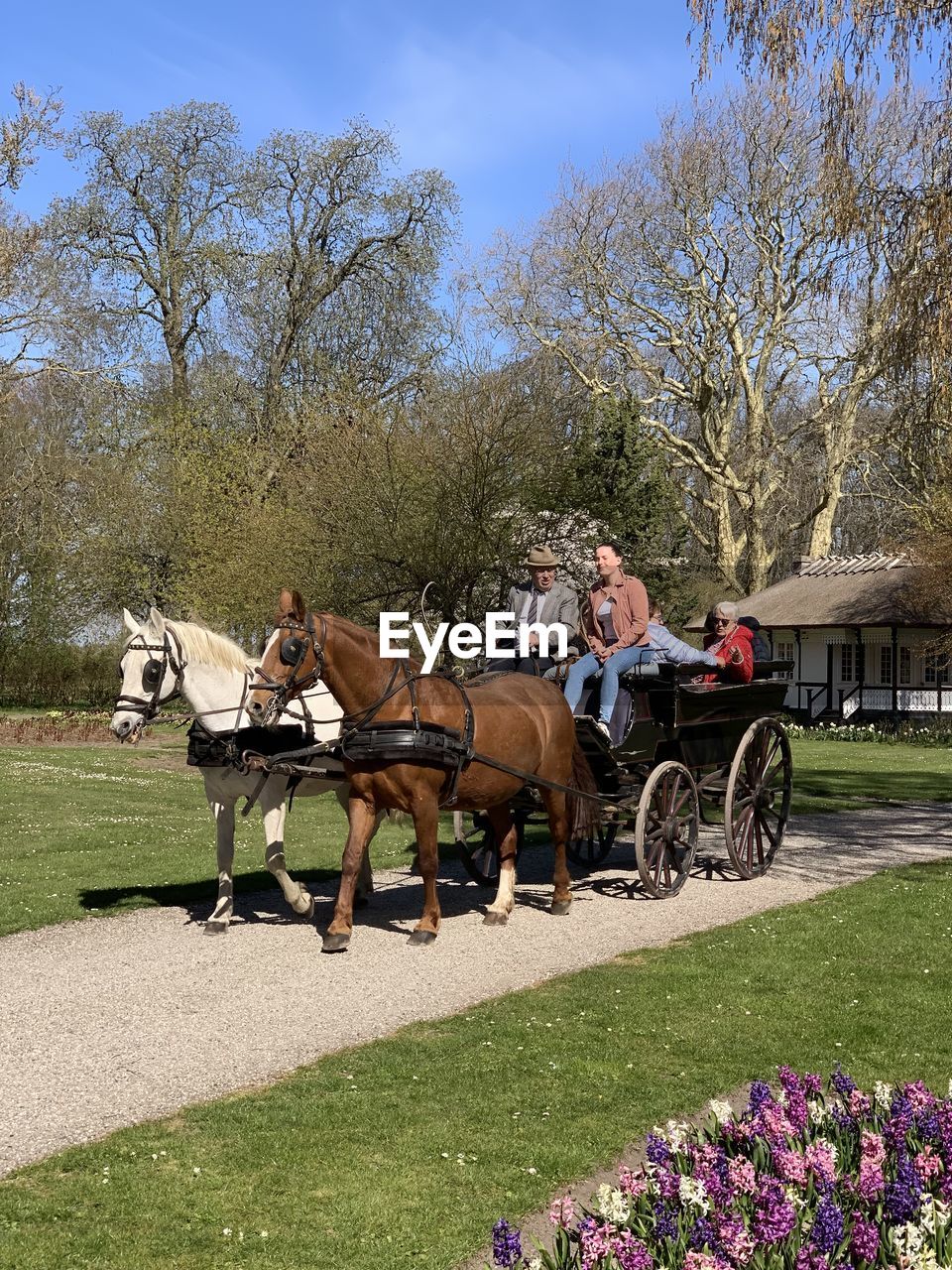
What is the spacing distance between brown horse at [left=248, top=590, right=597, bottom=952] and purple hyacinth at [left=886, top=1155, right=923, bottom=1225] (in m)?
4.82

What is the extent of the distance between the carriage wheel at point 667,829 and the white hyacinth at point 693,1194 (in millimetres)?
6337

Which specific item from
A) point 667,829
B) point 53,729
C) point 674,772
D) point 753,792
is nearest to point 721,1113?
point 667,829

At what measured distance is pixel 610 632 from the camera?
1075 centimetres

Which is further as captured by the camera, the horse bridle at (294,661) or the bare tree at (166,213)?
the bare tree at (166,213)

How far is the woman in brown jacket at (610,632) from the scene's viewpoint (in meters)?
10.4

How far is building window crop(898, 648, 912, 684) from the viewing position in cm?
3969

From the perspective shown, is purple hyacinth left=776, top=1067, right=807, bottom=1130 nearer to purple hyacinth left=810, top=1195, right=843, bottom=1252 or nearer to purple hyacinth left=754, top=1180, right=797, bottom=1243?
purple hyacinth left=754, top=1180, right=797, bottom=1243

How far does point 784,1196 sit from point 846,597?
121ft

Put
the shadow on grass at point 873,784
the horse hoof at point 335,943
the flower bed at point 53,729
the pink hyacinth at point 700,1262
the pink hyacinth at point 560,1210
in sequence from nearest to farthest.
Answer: the pink hyacinth at point 700,1262, the pink hyacinth at point 560,1210, the horse hoof at point 335,943, the shadow on grass at point 873,784, the flower bed at point 53,729

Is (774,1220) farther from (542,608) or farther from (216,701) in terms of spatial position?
(542,608)

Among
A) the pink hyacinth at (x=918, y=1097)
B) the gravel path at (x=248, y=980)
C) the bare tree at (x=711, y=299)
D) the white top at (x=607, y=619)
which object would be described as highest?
the bare tree at (x=711, y=299)

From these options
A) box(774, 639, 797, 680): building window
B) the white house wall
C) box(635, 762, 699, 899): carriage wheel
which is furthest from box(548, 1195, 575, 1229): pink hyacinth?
box(774, 639, 797, 680): building window

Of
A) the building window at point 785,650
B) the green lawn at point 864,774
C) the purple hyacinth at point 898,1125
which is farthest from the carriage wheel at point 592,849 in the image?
the building window at point 785,650

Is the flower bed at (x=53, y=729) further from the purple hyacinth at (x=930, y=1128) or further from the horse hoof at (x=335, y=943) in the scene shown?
the purple hyacinth at (x=930, y=1128)
